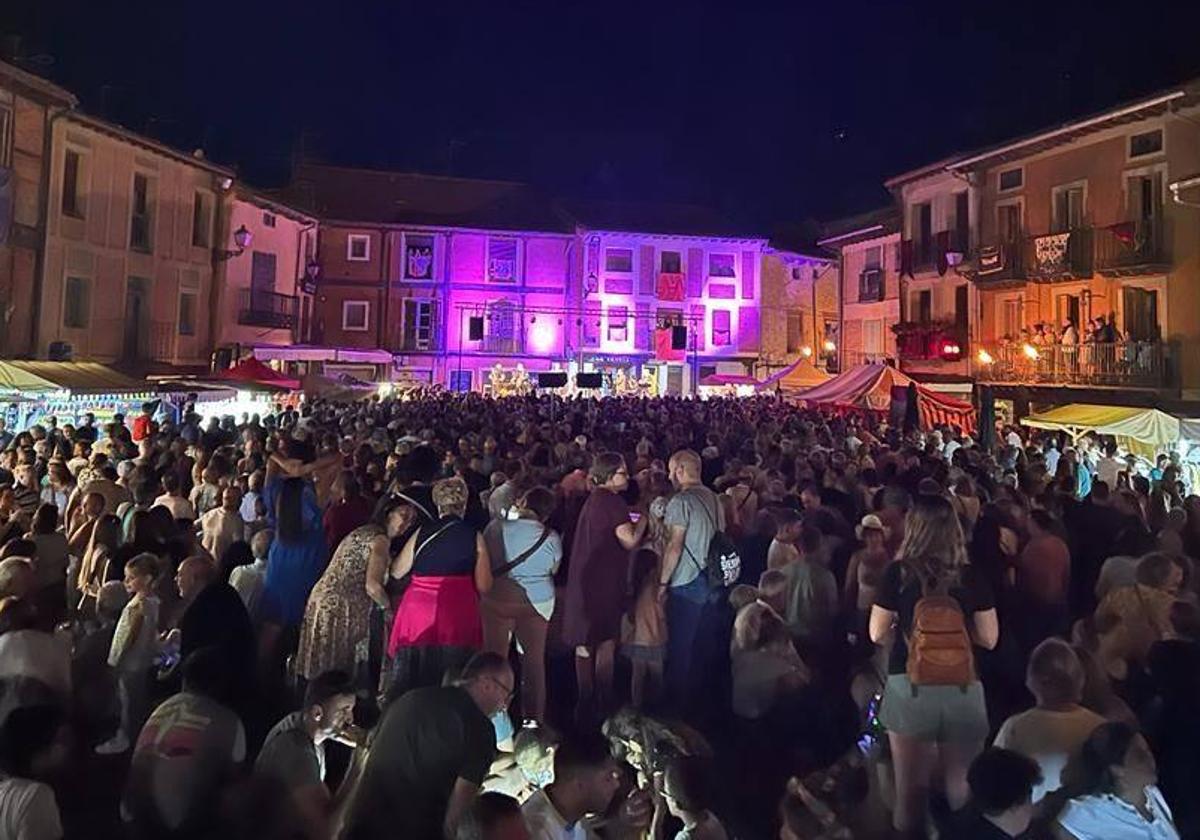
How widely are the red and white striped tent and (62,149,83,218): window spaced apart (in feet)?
64.3

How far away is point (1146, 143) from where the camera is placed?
21703 millimetres

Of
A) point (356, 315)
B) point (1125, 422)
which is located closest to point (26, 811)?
point (1125, 422)

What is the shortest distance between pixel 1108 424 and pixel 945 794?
1204 centimetres

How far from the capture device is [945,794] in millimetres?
4207

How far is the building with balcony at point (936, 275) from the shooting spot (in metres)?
28.1

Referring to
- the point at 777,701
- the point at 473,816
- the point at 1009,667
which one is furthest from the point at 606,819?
the point at 1009,667

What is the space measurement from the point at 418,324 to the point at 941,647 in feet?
142

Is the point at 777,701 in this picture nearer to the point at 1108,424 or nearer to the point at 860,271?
the point at 1108,424

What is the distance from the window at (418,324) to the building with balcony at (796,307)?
17.6 meters

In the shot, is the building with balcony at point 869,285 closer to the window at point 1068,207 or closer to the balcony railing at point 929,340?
the balcony railing at point 929,340

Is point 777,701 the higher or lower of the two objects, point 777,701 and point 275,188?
the lower

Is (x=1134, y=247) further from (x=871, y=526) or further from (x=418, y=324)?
(x=418, y=324)

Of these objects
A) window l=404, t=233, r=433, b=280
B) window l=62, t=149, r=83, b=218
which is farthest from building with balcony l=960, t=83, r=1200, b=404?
window l=404, t=233, r=433, b=280

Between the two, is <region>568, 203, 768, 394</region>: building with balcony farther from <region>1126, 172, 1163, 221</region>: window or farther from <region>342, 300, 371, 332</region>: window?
<region>1126, 172, 1163, 221</region>: window
